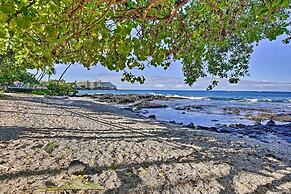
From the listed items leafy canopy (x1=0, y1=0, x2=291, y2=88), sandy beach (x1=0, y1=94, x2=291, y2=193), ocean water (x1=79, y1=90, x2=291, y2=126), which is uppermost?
leafy canopy (x1=0, y1=0, x2=291, y2=88)

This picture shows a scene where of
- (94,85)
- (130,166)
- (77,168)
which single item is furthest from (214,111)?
(94,85)

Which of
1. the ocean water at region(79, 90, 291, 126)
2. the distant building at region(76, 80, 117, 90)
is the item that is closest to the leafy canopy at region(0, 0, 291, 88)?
the ocean water at region(79, 90, 291, 126)

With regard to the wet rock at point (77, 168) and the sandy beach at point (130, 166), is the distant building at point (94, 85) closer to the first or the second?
the sandy beach at point (130, 166)

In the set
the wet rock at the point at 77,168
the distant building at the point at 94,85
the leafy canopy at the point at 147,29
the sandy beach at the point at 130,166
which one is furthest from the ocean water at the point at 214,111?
the distant building at the point at 94,85

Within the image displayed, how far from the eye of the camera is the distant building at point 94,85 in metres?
89.0

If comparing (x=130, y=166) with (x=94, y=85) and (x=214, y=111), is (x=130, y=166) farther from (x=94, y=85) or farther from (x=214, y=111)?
(x=94, y=85)

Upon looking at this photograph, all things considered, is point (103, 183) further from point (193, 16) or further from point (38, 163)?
point (193, 16)

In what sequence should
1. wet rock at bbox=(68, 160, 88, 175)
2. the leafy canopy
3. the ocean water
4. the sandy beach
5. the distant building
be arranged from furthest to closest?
the distant building < the ocean water < wet rock at bbox=(68, 160, 88, 175) < the sandy beach < the leafy canopy

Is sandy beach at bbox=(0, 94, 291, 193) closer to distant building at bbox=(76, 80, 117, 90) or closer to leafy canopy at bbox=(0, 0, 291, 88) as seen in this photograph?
leafy canopy at bbox=(0, 0, 291, 88)

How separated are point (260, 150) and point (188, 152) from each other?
9.35ft

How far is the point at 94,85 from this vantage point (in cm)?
9650

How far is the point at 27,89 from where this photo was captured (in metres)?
42.3

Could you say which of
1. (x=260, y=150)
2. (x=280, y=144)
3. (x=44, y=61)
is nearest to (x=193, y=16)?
(x=44, y=61)

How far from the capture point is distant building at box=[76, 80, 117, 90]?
89.0 meters
